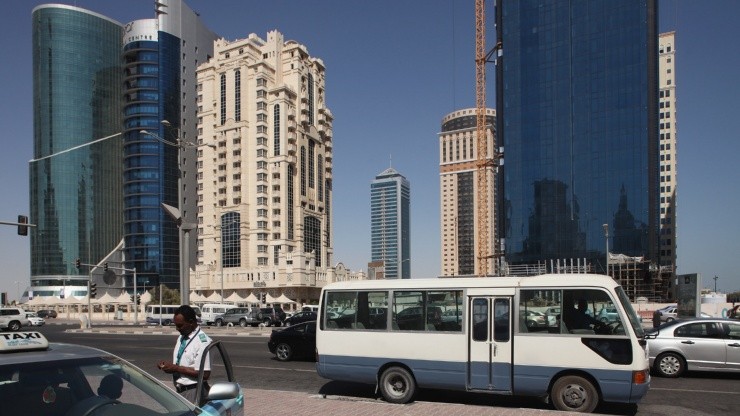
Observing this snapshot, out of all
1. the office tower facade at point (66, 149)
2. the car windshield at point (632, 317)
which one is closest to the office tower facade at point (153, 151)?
the office tower facade at point (66, 149)

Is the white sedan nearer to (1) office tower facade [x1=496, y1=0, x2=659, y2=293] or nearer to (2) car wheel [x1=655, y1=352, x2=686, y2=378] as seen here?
(2) car wheel [x1=655, y1=352, x2=686, y2=378]

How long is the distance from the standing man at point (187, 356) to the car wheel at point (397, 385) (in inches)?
200

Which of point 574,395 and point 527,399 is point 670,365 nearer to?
point 527,399

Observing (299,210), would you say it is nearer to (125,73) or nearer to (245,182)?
(245,182)

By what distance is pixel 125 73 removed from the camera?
117 metres

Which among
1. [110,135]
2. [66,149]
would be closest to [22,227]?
[110,135]

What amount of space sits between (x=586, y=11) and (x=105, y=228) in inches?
4715

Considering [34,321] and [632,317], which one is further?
[34,321]

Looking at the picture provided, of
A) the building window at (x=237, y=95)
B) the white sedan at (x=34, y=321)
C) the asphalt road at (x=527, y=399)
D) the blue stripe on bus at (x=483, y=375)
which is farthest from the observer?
the building window at (x=237, y=95)

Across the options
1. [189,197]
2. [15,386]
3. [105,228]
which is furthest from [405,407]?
[105,228]

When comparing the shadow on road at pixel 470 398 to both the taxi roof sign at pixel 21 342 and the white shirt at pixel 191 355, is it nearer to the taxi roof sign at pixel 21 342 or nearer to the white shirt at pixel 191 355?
the white shirt at pixel 191 355

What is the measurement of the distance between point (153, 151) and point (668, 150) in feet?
417

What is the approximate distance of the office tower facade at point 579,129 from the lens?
10338cm

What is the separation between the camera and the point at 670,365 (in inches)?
530
